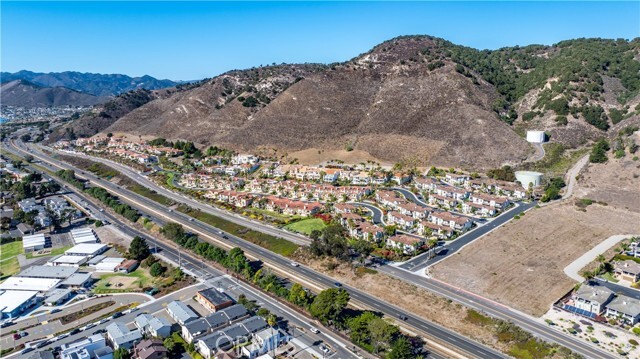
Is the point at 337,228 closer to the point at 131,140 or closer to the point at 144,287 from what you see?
the point at 144,287

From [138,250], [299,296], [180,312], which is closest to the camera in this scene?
[180,312]

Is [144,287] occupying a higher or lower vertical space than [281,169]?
lower

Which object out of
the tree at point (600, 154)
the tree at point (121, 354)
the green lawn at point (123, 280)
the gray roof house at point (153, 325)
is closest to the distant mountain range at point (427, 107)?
the tree at point (600, 154)

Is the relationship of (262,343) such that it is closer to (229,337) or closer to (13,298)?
(229,337)

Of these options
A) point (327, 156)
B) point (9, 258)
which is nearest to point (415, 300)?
point (9, 258)

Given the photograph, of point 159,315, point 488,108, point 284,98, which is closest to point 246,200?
point 159,315

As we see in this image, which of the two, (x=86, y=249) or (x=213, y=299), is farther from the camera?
(x=86, y=249)

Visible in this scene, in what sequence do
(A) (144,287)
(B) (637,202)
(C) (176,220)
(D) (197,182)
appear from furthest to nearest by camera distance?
(D) (197,182) < (C) (176,220) < (B) (637,202) < (A) (144,287)

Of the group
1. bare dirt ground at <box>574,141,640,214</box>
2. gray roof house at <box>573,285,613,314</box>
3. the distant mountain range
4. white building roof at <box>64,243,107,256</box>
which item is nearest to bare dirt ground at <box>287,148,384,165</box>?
the distant mountain range
